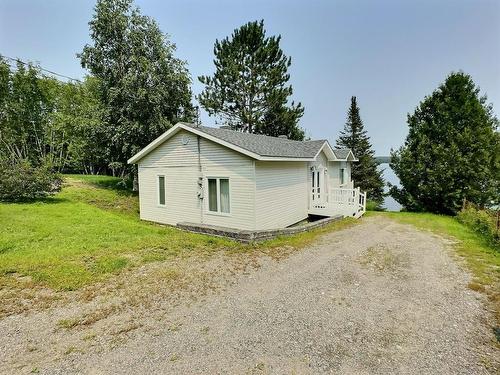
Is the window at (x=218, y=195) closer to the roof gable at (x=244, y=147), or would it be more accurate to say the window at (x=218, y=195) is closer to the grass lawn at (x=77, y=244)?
the roof gable at (x=244, y=147)

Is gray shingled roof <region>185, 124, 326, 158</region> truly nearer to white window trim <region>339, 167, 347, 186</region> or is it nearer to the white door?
the white door

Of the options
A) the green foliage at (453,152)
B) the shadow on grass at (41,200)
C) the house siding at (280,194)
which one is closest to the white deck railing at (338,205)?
the house siding at (280,194)

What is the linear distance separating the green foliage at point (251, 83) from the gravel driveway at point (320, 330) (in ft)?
65.6

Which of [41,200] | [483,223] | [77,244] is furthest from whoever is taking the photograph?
[41,200]

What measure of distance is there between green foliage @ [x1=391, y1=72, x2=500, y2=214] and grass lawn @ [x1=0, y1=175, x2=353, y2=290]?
8.70m

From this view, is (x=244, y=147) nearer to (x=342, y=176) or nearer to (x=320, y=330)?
(x=320, y=330)

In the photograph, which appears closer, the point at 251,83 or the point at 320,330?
the point at 320,330

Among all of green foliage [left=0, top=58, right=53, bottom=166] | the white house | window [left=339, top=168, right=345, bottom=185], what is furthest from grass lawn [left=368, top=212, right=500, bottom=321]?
green foliage [left=0, top=58, right=53, bottom=166]

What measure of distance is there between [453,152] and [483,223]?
23.7ft

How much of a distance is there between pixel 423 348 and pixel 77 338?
4.48m

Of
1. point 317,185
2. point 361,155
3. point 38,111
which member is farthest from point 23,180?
point 361,155

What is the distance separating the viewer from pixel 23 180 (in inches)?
517

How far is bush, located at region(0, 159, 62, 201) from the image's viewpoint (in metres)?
12.9

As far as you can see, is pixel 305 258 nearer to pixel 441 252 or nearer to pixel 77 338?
pixel 441 252
